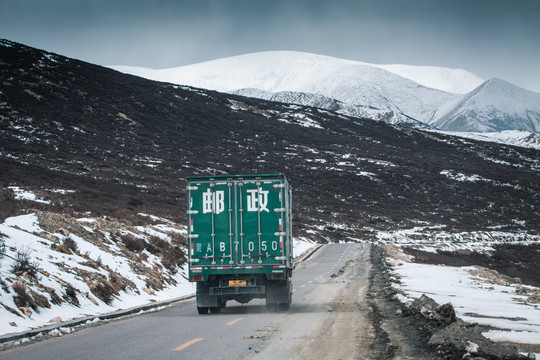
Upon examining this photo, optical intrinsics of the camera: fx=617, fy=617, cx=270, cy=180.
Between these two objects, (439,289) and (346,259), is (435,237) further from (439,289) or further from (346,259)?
(439,289)

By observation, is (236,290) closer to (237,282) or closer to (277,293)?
(237,282)

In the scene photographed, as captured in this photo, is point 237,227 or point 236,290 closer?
point 237,227

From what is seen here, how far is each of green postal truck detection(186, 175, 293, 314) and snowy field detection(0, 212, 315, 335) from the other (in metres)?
3.02

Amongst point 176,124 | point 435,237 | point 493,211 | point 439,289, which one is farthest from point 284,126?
point 439,289

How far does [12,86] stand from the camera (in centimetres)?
10625

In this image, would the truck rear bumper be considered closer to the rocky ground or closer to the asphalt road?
the asphalt road

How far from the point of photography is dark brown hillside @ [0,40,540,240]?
75438 mm

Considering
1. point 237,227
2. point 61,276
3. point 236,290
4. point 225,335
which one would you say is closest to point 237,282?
point 236,290

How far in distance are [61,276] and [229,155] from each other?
92.5 meters

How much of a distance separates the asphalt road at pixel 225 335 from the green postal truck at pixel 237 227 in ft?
4.07

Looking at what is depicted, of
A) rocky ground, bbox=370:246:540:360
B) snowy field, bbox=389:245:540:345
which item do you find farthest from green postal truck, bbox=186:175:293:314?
snowy field, bbox=389:245:540:345

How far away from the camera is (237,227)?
1552 cm

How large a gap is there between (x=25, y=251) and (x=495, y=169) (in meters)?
133

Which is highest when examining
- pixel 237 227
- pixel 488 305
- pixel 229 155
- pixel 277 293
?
pixel 229 155
